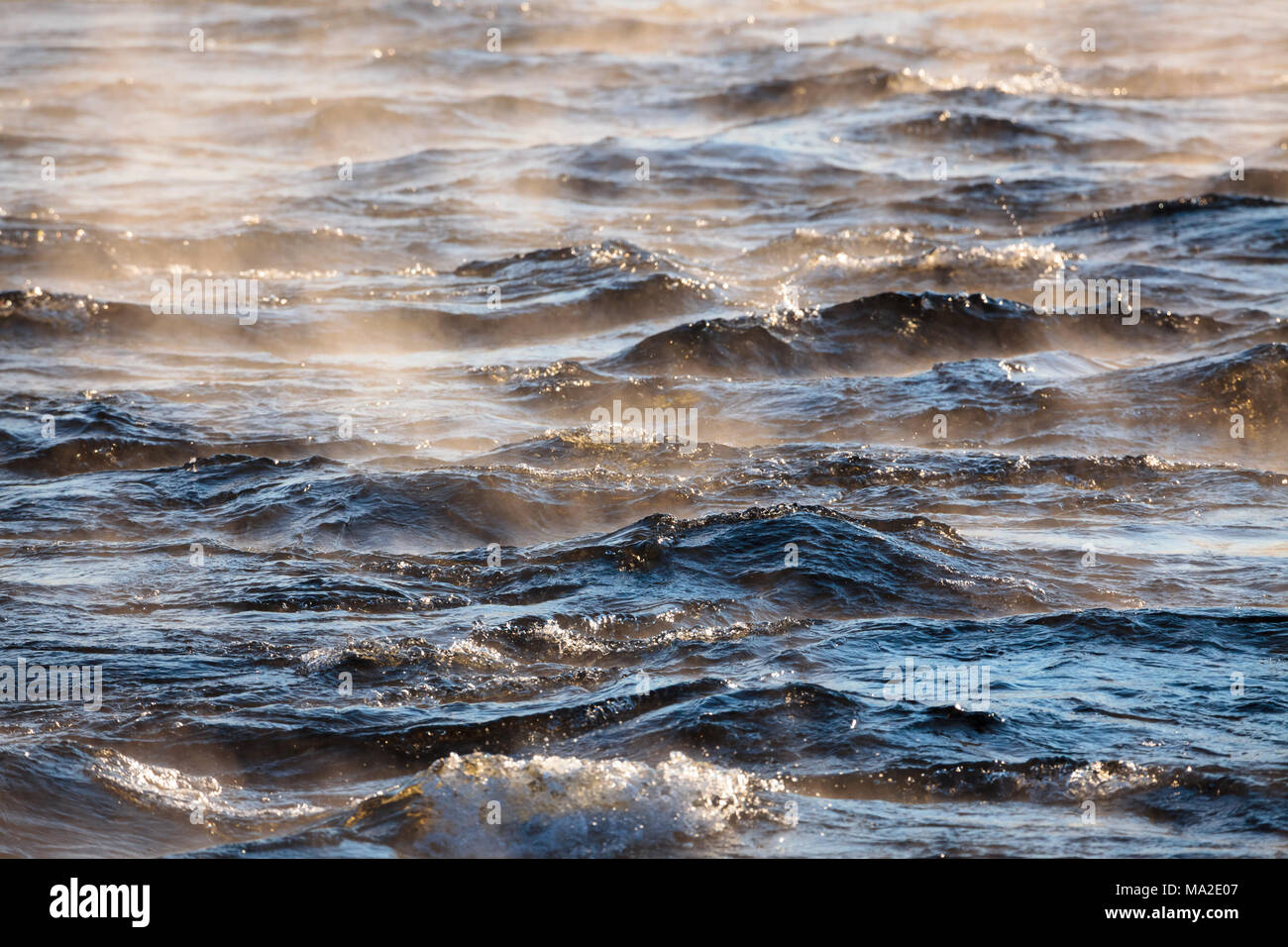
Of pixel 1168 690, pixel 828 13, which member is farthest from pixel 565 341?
pixel 828 13

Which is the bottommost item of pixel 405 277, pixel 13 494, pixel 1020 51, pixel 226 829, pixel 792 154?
pixel 226 829

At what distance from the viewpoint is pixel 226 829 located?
5078mm

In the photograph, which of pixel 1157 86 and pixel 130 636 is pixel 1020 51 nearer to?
pixel 1157 86

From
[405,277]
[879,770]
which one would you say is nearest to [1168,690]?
[879,770]

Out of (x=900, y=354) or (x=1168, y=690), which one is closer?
(x=1168, y=690)

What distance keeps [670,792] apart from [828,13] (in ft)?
113

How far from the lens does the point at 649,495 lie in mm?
8516

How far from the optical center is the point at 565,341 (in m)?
12.5

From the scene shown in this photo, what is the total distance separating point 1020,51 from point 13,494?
26051 millimetres

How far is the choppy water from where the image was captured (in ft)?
17.3

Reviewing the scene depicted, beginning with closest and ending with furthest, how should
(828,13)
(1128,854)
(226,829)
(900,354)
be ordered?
(1128,854) < (226,829) < (900,354) < (828,13)

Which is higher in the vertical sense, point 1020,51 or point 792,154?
point 1020,51

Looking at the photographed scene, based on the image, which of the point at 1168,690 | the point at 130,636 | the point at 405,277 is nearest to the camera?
the point at 1168,690

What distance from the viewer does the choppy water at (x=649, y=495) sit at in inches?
207
